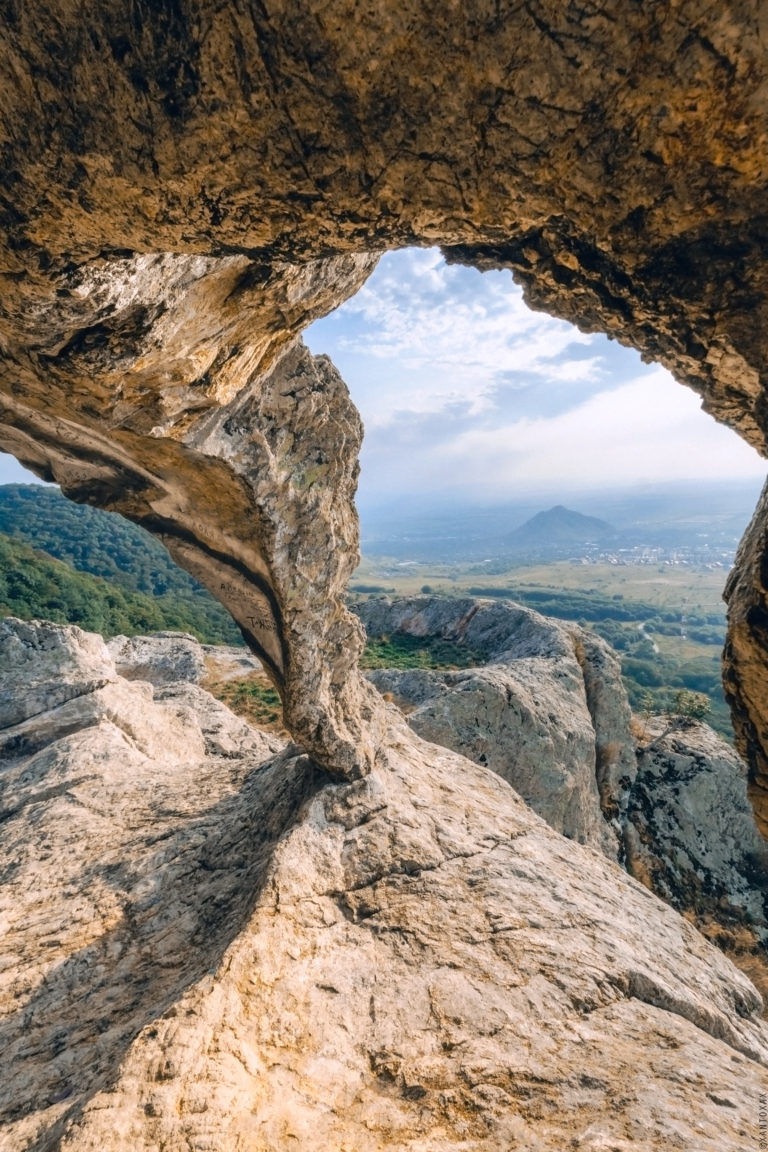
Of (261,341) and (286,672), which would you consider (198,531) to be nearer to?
(286,672)

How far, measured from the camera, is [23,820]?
41.2 ft

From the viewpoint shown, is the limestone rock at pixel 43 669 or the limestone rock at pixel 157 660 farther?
the limestone rock at pixel 157 660

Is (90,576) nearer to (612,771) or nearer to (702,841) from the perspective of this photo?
(612,771)

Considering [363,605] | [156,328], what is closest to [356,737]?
[156,328]

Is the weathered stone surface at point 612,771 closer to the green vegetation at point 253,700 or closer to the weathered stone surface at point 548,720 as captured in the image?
the weathered stone surface at point 548,720

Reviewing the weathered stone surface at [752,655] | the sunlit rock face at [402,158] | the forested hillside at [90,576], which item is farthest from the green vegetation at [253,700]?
the weathered stone surface at [752,655]

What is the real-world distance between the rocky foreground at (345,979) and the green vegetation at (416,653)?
1878 cm

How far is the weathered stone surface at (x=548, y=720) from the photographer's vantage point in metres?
20.7

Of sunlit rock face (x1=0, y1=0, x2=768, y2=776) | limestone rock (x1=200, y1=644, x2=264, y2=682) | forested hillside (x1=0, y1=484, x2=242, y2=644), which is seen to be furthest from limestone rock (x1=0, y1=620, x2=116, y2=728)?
Result: forested hillside (x1=0, y1=484, x2=242, y2=644)

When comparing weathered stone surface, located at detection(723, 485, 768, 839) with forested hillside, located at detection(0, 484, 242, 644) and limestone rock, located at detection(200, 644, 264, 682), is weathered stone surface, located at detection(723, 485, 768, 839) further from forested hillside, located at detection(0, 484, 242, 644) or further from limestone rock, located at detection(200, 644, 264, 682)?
forested hillside, located at detection(0, 484, 242, 644)

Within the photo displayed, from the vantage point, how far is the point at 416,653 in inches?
1390

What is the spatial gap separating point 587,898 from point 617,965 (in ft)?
5.33

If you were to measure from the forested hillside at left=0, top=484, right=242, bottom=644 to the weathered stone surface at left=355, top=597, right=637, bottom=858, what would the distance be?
30764 mm

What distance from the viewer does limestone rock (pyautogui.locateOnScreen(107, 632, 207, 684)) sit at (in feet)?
91.2
